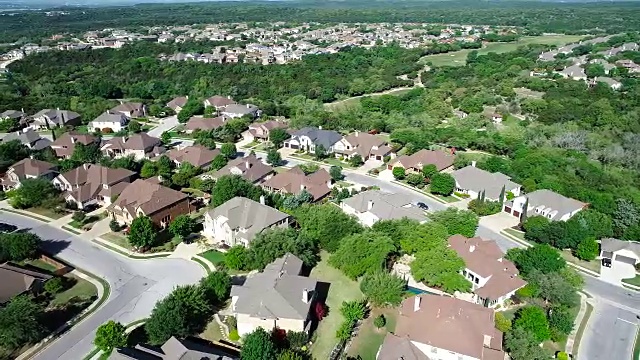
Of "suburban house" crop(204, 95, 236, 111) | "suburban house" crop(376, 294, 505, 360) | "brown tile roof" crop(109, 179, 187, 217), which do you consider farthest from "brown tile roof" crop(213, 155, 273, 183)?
"suburban house" crop(204, 95, 236, 111)

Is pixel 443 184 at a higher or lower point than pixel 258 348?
lower

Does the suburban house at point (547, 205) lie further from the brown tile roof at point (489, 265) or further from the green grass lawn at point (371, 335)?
the green grass lawn at point (371, 335)

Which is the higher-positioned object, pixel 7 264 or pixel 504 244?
pixel 7 264

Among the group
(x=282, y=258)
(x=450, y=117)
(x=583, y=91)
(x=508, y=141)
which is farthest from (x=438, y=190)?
(x=583, y=91)

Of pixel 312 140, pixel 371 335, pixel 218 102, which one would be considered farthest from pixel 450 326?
pixel 218 102

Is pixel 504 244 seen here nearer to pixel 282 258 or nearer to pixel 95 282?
pixel 282 258

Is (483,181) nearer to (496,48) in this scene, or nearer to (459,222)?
(459,222)

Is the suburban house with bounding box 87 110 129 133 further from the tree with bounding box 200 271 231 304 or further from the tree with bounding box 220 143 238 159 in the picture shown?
the tree with bounding box 200 271 231 304
